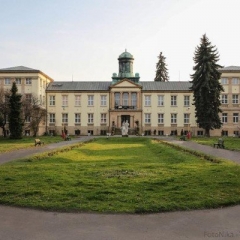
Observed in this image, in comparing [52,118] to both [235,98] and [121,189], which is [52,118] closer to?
[235,98]

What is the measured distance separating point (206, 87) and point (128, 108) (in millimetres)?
16184

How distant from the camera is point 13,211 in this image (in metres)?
8.10

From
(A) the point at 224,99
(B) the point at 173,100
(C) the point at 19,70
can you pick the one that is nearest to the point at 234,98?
(A) the point at 224,99

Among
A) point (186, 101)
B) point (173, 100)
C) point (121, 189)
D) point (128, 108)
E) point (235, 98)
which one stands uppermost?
point (235, 98)

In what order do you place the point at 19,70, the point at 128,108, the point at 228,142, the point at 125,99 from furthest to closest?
the point at 125,99 < the point at 128,108 < the point at 19,70 < the point at 228,142

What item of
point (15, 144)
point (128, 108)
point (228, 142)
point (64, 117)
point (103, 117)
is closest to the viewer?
point (15, 144)

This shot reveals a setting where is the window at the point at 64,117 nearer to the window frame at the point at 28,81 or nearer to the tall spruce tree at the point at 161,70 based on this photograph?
the window frame at the point at 28,81

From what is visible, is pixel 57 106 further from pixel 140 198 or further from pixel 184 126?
pixel 140 198

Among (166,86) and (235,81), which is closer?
(235,81)

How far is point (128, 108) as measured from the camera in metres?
63.3

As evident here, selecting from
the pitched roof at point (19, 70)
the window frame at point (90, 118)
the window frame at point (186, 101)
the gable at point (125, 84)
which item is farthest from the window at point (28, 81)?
the window frame at point (186, 101)

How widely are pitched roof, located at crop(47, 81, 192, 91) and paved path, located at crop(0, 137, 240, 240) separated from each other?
187ft

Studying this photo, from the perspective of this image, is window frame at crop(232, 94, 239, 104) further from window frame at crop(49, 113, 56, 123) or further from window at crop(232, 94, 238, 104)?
window frame at crop(49, 113, 56, 123)

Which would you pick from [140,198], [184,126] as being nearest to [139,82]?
→ [184,126]
